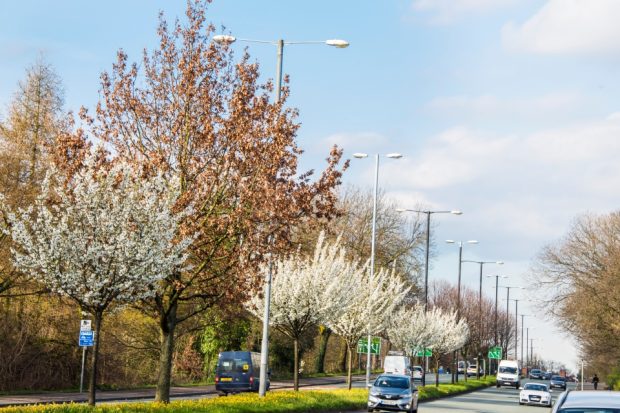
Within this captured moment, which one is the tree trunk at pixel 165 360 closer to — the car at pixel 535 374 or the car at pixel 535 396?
the car at pixel 535 396

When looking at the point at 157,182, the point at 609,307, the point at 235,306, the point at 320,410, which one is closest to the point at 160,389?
the point at 235,306

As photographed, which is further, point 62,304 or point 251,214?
point 62,304

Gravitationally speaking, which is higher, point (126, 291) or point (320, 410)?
point (126, 291)

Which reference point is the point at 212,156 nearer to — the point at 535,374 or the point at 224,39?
the point at 224,39

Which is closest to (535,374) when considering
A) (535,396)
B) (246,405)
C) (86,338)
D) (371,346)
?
(535,396)

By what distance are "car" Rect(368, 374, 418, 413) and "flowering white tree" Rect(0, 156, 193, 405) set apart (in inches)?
562

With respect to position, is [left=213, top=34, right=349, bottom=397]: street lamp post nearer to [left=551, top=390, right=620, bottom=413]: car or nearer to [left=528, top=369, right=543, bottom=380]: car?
[left=551, top=390, right=620, bottom=413]: car

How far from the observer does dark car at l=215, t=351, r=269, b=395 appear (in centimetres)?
4159

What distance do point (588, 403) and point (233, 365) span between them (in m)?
35.4

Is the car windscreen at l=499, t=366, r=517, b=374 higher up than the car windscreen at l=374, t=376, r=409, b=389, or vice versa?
the car windscreen at l=374, t=376, r=409, b=389

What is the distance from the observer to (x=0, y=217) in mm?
36281

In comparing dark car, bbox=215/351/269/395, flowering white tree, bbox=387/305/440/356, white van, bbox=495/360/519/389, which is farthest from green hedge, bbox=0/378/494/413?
white van, bbox=495/360/519/389

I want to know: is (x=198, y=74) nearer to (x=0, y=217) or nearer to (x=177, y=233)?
(x=177, y=233)

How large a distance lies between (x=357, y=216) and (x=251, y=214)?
47.8 meters
